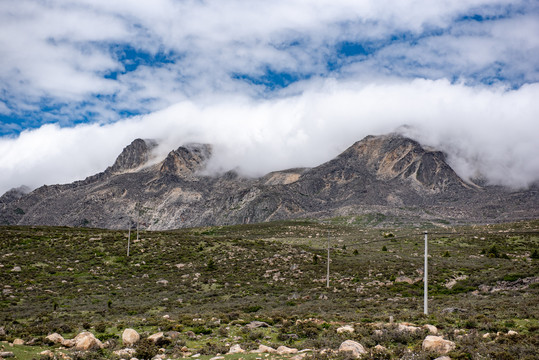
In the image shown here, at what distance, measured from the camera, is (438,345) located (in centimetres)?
1408

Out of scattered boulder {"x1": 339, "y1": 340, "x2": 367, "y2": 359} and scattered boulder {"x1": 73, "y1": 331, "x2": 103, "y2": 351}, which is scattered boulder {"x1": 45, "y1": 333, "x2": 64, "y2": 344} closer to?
scattered boulder {"x1": 73, "y1": 331, "x2": 103, "y2": 351}

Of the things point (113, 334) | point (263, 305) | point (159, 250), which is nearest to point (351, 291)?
point (263, 305)

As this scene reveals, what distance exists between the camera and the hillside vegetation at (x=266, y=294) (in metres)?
17.3

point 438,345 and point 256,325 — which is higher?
point 438,345

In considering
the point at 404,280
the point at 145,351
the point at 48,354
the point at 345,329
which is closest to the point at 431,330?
the point at 345,329

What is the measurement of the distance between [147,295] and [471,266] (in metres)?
46.2

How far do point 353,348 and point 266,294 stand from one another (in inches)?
1102

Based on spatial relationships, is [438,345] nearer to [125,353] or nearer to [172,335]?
[172,335]

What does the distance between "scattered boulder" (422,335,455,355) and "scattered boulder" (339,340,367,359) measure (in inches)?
98.0

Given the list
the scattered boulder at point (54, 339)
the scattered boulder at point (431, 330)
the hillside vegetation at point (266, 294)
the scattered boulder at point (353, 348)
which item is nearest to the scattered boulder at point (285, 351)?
the hillside vegetation at point (266, 294)

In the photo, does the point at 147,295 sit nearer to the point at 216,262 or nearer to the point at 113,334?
the point at 216,262

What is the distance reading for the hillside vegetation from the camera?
Result: 17281mm

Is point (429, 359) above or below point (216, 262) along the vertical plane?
above

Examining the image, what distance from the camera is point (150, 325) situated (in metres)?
23.3
